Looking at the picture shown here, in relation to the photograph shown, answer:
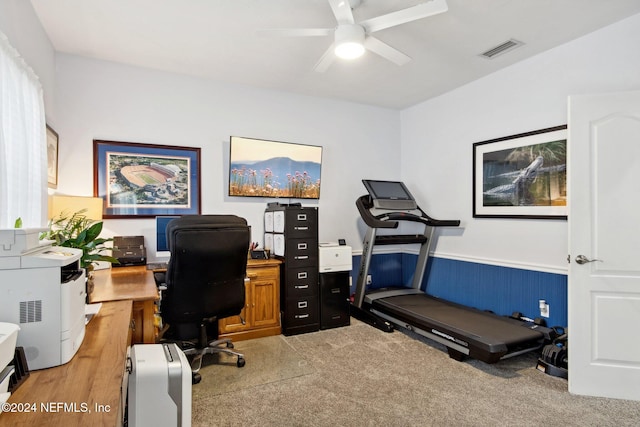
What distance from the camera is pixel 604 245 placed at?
2.50m

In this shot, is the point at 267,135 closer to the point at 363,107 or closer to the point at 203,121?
the point at 203,121

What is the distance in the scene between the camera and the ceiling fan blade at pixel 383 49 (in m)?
2.50

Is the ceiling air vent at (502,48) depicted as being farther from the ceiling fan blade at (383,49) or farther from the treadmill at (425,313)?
the treadmill at (425,313)

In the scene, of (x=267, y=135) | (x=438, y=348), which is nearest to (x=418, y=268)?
(x=438, y=348)

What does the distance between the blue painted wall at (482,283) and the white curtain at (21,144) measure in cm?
340

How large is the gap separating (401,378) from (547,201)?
2.12 metres

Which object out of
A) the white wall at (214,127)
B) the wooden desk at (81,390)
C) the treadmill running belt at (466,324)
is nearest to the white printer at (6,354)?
the wooden desk at (81,390)

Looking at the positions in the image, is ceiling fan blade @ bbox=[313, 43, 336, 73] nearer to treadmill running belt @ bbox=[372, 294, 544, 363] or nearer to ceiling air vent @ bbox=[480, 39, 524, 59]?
ceiling air vent @ bbox=[480, 39, 524, 59]

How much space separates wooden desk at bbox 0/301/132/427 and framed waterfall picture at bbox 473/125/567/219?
3523mm

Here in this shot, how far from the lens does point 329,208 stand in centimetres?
454

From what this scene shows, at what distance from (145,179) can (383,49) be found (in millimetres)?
2619

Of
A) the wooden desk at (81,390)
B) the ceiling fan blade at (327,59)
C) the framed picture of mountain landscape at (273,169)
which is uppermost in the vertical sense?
the ceiling fan blade at (327,59)

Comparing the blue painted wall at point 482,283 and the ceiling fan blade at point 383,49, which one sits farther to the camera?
the blue painted wall at point 482,283

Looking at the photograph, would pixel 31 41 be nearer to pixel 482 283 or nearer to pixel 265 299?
pixel 265 299
